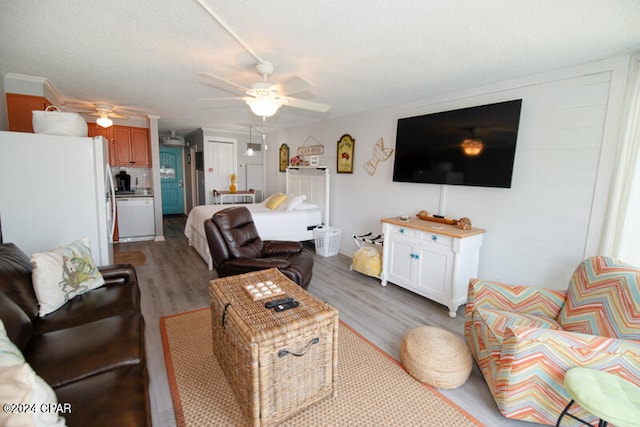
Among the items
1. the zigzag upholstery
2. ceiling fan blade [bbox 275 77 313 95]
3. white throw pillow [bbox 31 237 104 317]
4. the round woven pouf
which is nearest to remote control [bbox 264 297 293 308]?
the round woven pouf

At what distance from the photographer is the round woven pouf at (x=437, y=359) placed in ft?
6.09

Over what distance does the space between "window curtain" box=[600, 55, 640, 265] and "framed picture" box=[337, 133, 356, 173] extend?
3.04m

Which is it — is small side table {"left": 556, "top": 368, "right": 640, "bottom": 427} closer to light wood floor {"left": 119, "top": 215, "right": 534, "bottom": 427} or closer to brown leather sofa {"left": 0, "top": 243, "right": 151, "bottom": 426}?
light wood floor {"left": 119, "top": 215, "right": 534, "bottom": 427}

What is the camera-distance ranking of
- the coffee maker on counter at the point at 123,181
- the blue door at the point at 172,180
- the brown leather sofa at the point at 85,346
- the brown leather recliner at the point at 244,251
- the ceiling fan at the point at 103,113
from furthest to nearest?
the blue door at the point at 172,180 < the coffee maker on counter at the point at 123,181 < the ceiling fan at the point at 103,113 < the brown leather recliner at the point at 244,251 < the brown leather sofa at the point at 85,346

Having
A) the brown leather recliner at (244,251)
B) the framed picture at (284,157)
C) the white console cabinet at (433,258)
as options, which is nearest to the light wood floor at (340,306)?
the white console cabinet at (433,258)

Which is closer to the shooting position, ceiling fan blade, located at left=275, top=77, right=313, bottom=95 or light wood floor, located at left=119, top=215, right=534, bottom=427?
light wood floor, located at left=119, top=215, right=534, bottom=427

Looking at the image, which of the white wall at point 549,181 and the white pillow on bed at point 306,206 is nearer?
the white wall at point 549,181

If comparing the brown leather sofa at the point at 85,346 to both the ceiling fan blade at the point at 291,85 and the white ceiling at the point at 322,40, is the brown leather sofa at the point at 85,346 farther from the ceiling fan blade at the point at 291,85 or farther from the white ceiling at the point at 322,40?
the ceiling fan blade at the point at 291,85

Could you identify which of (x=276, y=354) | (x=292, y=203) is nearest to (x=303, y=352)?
(x=276, y=354)

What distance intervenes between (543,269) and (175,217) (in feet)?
28.0

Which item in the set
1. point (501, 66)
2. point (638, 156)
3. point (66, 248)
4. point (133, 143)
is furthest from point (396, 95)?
point (133, 143)

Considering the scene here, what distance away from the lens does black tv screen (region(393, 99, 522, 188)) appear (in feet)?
9.02

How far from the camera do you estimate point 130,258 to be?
445 centimetres

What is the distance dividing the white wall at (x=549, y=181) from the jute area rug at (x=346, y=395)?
5.65ft
